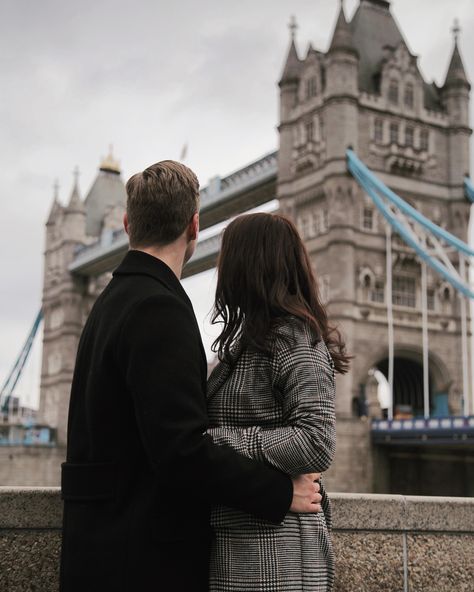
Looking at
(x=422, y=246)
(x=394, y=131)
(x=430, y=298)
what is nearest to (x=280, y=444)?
(x=422, y=246)

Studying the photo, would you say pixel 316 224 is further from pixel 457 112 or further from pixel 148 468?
pixel 148 468

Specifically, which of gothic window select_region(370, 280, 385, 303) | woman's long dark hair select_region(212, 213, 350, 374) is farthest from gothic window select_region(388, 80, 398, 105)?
woman's long dark hair select_region(212, 213, 350, 374)

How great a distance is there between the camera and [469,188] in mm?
32531

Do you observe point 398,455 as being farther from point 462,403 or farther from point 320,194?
point 320,194

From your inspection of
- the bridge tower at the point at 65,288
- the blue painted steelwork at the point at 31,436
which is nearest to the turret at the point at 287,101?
the bridge tower at the point at 65,288

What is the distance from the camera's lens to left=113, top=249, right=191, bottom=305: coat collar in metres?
2.59

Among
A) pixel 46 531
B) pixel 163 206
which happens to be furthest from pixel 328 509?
pixel 46 531

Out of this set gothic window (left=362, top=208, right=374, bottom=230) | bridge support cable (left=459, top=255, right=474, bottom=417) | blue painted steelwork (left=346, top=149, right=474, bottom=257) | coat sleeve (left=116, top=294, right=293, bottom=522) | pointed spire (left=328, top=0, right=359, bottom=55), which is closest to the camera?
coat sleeve (left=116, top=294, right=293, bottom=522)

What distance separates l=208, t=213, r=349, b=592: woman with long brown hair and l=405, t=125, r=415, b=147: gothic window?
30897mm

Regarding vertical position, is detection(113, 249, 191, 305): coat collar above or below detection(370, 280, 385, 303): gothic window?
below

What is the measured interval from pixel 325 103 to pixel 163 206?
1187 inches

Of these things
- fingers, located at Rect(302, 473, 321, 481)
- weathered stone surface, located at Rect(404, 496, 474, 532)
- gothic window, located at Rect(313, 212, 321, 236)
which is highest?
gothic window, located at Rect(313, 212, 321, 236)

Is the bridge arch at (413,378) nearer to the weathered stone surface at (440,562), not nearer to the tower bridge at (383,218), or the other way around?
the tower bridge at (383,218)

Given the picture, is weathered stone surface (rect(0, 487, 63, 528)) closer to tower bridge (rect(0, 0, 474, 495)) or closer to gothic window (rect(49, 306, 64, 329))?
tower bridge (rect(0, 0, 474, 495))
